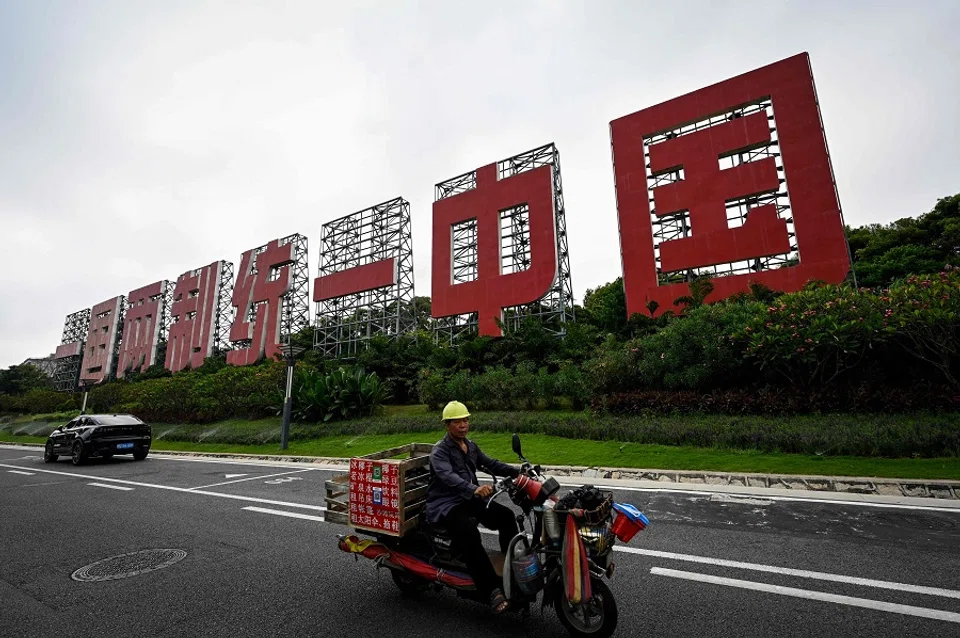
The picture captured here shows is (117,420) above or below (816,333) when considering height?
below

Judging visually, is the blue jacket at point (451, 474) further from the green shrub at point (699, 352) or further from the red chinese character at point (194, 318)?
the red chinese character at point (194, 318)

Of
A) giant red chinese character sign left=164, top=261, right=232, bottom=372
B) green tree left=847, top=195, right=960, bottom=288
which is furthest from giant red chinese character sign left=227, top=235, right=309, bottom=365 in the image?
green tree left=847, top=195, right=960, bottom=288

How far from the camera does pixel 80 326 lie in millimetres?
70188

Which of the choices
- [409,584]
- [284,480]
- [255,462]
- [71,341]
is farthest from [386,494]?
[71,341]

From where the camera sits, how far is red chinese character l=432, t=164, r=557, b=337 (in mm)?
25328

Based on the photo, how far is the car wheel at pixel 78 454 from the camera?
1337 cm

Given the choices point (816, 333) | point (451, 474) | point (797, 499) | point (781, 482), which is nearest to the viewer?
point (451, 474)

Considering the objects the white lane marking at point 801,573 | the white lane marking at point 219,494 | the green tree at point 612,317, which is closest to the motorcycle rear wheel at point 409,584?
the white lane marking at point 801,573

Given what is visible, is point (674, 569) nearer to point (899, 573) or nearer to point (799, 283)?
point (899, 573)

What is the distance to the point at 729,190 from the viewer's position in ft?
69.6

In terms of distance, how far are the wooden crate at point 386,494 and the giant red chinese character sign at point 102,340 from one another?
7348 cm

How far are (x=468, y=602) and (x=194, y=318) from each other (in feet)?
181

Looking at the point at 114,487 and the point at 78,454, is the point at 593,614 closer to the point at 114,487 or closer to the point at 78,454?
the point at 114,487

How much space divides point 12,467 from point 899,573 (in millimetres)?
21217
